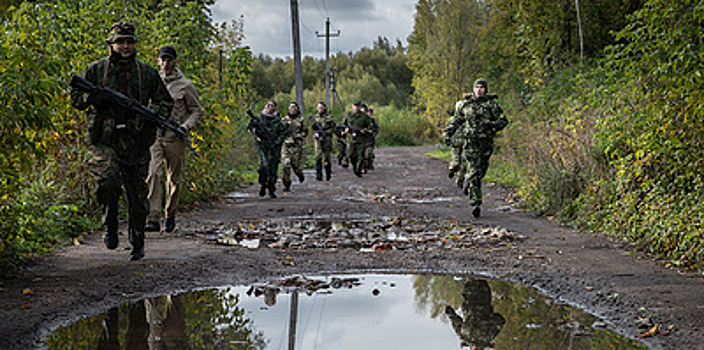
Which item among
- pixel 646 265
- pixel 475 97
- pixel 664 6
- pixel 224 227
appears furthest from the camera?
pixel 475 97

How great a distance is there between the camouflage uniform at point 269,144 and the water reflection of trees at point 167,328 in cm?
833

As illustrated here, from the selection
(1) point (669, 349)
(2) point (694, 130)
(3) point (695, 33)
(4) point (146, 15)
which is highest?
(4) point (146, 15)

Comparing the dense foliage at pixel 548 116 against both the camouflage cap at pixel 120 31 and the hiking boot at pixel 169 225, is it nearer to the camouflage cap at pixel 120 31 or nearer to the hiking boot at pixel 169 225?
the camouflage cap at pixel 120 31

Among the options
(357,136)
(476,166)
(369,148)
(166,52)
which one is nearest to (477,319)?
(166,52)

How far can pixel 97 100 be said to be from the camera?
6.91 meters

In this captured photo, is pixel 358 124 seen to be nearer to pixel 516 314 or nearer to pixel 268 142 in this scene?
pixel 268 142

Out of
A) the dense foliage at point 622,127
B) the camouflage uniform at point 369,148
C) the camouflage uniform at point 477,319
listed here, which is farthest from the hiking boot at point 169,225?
the camouflage uniform at point 369,148

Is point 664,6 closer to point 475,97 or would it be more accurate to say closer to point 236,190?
point 475,97

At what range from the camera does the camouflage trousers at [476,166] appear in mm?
11117

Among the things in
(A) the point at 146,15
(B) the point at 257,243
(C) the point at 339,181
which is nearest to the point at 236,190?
(C) the point at 339,181

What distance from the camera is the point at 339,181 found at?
61.7 ft

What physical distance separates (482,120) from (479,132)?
0.63 feet

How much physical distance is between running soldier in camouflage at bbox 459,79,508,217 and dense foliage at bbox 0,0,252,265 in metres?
4.05

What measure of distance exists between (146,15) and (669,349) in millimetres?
10874
